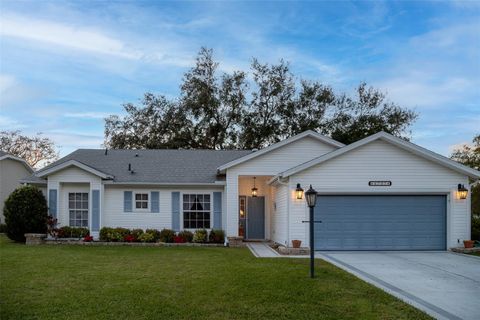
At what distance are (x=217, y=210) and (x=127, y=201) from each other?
4.06m

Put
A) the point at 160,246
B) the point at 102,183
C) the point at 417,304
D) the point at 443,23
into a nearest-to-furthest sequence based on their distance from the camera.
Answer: the point at 417,304, the point at 443,23, the point at 160,246, the point at 102,183

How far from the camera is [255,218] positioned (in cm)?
2294

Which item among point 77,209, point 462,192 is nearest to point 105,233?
point 77,209

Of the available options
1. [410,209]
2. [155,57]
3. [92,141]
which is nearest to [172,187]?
[155,57]

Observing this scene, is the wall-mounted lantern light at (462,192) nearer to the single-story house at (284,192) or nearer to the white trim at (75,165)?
the single-story house at (284,192)

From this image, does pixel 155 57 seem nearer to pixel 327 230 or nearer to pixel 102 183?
pixel 102 183

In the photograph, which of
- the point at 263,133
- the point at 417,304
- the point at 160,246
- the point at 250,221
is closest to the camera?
the point at 417,304

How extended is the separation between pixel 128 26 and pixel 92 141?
25090 millimetres

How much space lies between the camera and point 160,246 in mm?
19594

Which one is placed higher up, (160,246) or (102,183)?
(102,183)

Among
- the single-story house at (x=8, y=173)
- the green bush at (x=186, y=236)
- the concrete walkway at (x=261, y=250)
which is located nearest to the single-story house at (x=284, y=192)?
the concrete walkway at (x=261, y=250)

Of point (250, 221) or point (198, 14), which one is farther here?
point (250, 221)

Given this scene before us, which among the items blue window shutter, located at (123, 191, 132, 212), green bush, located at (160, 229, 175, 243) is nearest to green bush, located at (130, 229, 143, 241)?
green bush, located at (160, 229, 175, 243)

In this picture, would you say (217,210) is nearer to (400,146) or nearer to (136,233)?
(136,233)
